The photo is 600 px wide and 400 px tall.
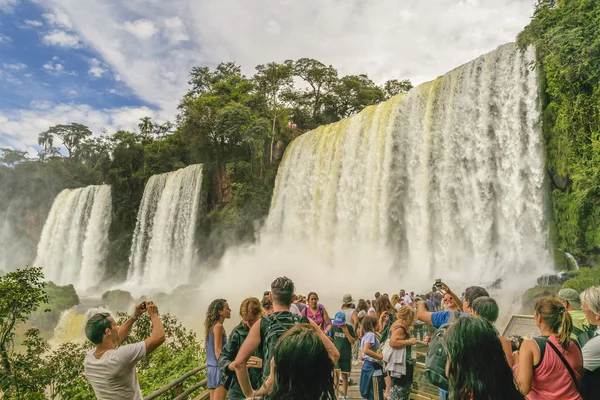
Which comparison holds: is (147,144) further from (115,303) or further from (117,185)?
(115,303)

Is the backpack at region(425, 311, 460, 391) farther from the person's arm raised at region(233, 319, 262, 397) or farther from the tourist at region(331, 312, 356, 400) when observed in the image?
the tourist at region(331, 312, 356, 400)

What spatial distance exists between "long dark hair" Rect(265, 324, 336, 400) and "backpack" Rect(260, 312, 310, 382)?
80 cm

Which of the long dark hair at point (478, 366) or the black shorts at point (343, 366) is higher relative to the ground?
the long dark hair at point (478, 366)

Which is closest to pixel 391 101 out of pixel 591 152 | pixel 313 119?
pixel 591 152

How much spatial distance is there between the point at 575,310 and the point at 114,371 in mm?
3594

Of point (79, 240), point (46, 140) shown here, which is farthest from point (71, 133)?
point (79, 240)

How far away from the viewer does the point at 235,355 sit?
3248 mm

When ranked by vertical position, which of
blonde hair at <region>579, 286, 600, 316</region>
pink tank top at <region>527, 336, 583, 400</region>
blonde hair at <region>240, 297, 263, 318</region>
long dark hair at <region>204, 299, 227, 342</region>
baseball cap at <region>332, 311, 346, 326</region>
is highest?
blonde hair at <region>579, 286, 600, 316</region>

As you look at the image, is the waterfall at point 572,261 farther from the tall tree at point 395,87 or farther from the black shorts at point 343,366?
the tall tree at point 395,87

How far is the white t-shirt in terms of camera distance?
110 inches

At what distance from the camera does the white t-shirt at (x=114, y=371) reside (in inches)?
110

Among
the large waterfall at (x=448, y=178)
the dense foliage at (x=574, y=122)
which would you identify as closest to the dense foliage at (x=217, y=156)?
the large waterfall at (x=448, y=178)

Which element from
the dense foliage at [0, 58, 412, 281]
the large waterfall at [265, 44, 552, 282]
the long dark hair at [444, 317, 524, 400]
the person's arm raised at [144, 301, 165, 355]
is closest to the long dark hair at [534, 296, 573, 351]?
the long dark hair at [444, 317, 524, 400]

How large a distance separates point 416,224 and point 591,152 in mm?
7093
